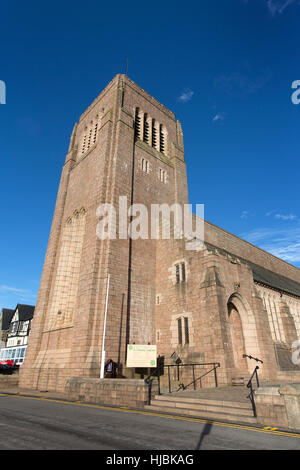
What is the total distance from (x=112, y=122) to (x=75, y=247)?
11531 mm

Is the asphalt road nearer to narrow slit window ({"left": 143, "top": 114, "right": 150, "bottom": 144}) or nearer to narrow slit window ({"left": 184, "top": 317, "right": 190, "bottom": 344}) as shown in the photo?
narrow slit window ({"left": 184, "top": 317, "right": 190, "bottom": 344})

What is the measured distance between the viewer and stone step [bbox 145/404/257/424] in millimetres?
7879

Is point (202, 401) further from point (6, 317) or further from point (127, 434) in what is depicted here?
point (6, 317)

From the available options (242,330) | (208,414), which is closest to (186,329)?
(242,330)

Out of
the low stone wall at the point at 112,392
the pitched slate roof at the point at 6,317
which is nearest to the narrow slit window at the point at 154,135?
the low stone wall at the point at 112,392

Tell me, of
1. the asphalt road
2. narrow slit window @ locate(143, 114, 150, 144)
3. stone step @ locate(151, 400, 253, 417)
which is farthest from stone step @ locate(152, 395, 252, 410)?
narrow slit window @ locate(143, 114, 150, 144)

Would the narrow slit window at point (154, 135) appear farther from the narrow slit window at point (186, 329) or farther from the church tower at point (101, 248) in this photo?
the narrow slit window at point (186, 329)

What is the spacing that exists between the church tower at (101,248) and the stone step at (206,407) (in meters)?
6.35

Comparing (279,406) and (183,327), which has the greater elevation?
(183,327)

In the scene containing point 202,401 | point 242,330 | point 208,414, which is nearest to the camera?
point 208,414

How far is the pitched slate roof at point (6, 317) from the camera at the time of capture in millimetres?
59062

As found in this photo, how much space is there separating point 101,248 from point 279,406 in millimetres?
13934

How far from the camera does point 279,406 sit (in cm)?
736

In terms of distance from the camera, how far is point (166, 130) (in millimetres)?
31469
